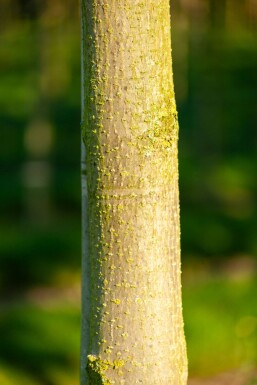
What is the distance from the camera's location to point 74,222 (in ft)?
42.5

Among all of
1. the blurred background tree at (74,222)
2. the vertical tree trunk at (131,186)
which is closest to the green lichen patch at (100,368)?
the vertical tree trunk at (131,186)

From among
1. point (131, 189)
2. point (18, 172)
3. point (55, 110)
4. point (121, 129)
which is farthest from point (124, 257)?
point (55, 110)

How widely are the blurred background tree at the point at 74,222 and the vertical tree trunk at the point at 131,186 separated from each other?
3.51m

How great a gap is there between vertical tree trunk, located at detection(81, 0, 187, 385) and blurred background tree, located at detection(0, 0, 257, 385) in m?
3.51

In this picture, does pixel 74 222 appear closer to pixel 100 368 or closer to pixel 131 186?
pixel 100 368

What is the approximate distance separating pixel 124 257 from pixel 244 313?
542 centimetres

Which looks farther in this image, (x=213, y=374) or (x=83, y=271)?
(x=213, y=374)

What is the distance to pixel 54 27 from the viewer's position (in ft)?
43.5

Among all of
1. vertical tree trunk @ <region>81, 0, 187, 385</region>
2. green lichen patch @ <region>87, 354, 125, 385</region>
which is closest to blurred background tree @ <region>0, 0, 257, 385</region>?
green lichen patch @ <region>87, 354, 125, 385</region>

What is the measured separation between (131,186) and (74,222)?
33.1ft

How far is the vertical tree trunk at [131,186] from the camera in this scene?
2893 millimetres

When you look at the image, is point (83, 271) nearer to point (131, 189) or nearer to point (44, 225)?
point (131, 189)

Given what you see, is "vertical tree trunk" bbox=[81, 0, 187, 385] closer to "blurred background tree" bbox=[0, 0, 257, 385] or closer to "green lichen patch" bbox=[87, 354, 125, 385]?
"green lichen patch" bbox=[87, 354, 125, 385]

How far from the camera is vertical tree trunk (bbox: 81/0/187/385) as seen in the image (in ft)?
9.49
